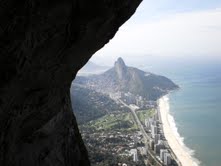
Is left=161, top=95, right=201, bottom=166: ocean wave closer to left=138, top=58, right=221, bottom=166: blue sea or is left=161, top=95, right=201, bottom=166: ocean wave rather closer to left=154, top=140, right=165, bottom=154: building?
left=138, top=58, right=221, bottom=166: blue sea

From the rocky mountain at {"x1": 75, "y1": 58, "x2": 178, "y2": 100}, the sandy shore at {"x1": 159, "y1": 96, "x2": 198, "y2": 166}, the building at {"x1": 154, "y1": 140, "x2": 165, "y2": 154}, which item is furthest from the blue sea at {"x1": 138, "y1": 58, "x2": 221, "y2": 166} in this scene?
the rocky mountain at {"x1": 75, "y1": 58, "x2": 178, "y2": 100}

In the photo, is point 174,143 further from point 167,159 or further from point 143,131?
point 143,131

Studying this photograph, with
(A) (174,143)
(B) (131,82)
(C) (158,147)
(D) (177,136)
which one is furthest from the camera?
(B) (131,82)

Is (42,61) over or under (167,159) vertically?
over

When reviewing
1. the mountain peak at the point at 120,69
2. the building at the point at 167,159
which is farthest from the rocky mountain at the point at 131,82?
the building at the point at 167,159

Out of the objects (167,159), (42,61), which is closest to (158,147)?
(167,159)

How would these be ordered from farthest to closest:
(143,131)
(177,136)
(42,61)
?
1. (143,131)
2. (177,136)
3. (42,61)
